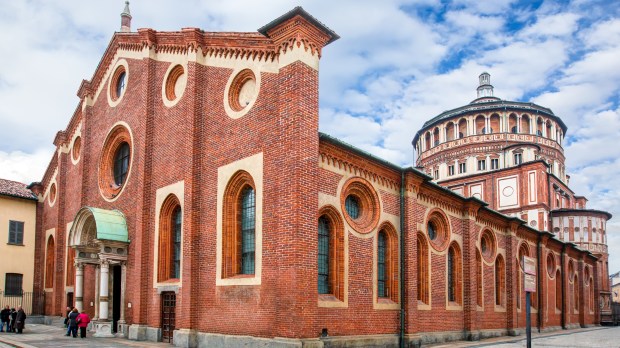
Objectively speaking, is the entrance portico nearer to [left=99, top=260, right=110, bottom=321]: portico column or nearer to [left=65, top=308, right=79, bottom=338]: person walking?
[left=99, top=260, right=110, bottom=321]: portico column

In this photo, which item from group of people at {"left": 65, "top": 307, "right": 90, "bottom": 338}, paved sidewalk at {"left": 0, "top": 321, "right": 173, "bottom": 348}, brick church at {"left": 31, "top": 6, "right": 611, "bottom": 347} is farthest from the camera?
group of people at {"left": 65, "top": 307, "right": 90, "bottom": 338}

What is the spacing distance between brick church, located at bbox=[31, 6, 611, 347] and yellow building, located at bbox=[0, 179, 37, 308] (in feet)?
3.35

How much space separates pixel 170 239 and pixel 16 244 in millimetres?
14793

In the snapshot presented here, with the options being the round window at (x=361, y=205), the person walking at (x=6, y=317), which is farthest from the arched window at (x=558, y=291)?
the person walking at (x=6, y=317)

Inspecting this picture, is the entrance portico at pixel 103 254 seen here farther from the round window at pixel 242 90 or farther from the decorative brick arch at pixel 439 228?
the decorative brick arch at pixel 439 228

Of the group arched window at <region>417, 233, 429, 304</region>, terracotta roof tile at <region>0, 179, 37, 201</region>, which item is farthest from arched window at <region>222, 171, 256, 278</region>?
terracotta roof tile at <region>0, 179, 37, 201</region>

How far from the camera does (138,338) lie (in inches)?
771

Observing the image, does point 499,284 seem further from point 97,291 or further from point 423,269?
point 97,291

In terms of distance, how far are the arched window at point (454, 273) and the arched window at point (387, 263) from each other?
4977 millimetres

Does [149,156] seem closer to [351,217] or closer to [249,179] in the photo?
[249,179]

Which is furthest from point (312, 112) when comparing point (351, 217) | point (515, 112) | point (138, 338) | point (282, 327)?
point (515, 112)

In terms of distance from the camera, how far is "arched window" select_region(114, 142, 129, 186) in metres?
23.5

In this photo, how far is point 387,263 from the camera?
19.4m

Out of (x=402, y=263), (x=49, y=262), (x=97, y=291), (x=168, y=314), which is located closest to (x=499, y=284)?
(x=402, y=263)
